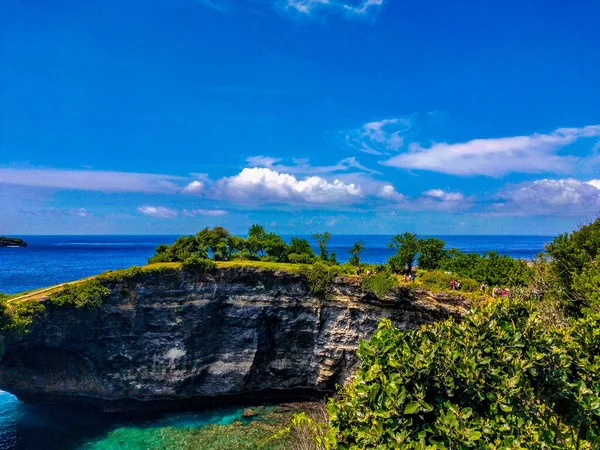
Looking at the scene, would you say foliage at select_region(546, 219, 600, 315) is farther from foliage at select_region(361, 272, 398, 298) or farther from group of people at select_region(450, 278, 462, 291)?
foliage at select_region(361, 272, 398, 298)

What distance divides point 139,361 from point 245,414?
987 centimetres

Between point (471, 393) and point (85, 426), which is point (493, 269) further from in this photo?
point (85, 426)

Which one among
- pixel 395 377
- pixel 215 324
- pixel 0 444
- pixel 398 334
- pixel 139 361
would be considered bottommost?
pixel 0 444

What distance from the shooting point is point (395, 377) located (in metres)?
6.95

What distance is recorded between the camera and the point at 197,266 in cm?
3058

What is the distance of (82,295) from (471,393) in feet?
94.6

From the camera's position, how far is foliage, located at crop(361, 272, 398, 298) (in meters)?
29.8

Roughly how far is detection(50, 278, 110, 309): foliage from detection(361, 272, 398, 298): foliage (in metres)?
21.2

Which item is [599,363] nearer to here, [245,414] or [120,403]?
[245,414]

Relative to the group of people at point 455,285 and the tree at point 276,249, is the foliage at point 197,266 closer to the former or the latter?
the tree at point 276,249

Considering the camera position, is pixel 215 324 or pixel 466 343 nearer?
pixel 466 343

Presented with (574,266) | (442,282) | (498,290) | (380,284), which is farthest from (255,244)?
(574,266)

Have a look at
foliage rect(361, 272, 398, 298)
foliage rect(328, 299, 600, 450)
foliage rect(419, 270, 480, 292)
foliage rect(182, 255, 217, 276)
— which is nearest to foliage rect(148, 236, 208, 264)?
foliage rect(182, 255, 217, 276)

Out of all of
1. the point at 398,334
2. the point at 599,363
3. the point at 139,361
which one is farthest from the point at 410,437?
the point at 139,361
